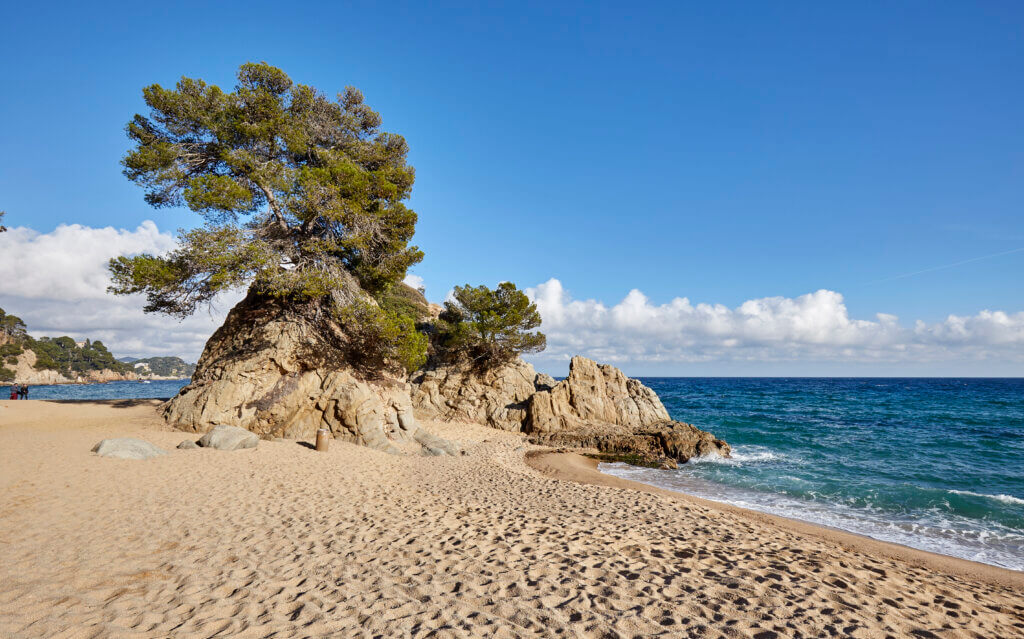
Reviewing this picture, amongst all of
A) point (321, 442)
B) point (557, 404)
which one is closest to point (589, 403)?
point (557, 404)

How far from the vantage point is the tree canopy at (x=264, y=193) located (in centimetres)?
1684

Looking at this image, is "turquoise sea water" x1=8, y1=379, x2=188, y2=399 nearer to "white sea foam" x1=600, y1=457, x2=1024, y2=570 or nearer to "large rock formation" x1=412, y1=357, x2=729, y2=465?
"large rock formation" x1=412, y1=357, x2=729, y2=465

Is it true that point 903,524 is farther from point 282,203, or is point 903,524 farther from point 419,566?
point 282,203

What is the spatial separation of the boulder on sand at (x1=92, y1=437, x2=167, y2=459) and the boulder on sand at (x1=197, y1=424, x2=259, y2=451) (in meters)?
1.57

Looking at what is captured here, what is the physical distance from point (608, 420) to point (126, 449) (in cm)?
2338

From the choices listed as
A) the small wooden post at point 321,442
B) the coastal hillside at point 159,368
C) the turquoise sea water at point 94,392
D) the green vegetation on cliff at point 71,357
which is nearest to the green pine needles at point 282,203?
the small wooden post at point 321,442

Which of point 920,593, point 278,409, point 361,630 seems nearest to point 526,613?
point 361,630

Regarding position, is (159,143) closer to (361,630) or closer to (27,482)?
(27,482)

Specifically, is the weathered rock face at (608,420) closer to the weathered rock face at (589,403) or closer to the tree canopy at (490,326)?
the weathered rock face at (589,403)

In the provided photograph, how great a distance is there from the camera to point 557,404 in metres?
27.2

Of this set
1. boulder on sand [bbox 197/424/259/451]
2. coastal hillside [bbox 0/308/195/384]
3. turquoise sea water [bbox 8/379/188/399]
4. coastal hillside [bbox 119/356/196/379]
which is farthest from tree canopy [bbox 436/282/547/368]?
coastal hillside [bbox 119/356/196/379]

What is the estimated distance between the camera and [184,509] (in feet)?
29.0

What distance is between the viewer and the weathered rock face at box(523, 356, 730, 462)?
22.9 metres

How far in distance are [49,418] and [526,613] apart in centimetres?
2506
